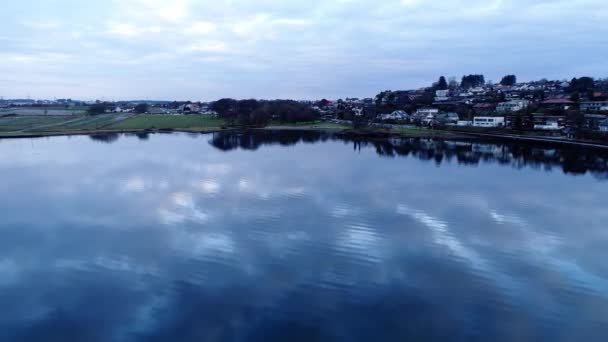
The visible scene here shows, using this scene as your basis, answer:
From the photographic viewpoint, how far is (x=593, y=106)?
18984 mm

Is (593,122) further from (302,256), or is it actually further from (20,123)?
(20,123)

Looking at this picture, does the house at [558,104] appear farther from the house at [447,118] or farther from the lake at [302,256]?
the lake at [302,256]

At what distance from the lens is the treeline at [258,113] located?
2270 centimetres

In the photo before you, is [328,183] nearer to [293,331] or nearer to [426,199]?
[426,199]

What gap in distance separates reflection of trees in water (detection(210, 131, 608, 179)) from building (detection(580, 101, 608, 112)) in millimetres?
7288

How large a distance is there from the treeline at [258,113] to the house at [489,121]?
30.2 ft

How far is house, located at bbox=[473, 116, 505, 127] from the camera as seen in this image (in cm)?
1788

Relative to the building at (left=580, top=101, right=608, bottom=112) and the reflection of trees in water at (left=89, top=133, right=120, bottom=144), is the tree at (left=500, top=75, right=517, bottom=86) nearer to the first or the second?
the building at (left=580, top=101, right=608, bottom=112)

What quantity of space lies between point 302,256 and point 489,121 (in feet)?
55.0

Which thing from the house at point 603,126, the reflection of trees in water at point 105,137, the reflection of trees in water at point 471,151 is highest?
the house at point 603,126

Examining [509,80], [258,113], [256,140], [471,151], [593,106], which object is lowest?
[471,151]

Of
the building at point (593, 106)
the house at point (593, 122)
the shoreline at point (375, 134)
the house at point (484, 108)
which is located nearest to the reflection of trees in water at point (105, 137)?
the shoreline at point (375, 134)

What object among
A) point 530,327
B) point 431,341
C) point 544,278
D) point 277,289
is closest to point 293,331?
point 277,289

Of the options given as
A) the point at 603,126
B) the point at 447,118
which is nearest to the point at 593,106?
the point at 603,126
